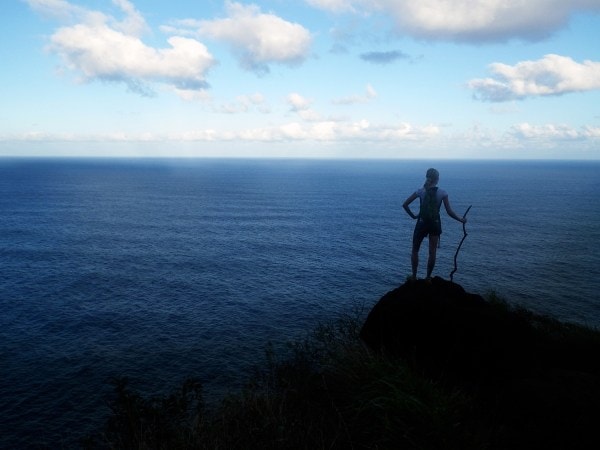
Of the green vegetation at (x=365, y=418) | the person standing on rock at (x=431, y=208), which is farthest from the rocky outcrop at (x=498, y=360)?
the person standing on rock at (x=431, y=208)

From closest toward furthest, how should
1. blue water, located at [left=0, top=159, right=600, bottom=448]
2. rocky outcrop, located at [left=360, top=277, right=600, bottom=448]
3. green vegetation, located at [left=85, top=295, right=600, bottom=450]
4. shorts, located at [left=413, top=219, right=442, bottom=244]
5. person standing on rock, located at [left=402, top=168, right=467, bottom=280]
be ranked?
1. green vegetation, located at [left=85, top=295, right=600, bottom=450]
2. rocky outcrop, located at [left=360, top=277, right=600, bottom=448]
3. person standing on rock, located at [left=402, top=168, right=467, bottom=280]
4. shorts, located at [left=413, top=219, right=442, bottom=244]
5. blue water, located at [left=0, top=159, right=600, bottom=448]

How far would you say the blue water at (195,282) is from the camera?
32844 millimetres

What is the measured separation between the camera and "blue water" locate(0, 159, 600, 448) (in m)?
32.8

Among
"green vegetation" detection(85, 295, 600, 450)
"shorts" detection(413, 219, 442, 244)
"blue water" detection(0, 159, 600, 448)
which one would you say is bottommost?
"blue water" detection(0, 159, 600, 448)

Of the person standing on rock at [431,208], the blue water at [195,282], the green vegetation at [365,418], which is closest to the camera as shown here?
the green vegetation at [365,418]

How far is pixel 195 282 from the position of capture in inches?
2181

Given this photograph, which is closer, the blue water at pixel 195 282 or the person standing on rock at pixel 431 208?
the person standing on rock at pixel 431 208

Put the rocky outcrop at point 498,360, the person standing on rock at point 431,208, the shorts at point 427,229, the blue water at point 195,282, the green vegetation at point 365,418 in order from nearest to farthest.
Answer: the green vegetation at point 365,418 < the rocky outcrop at point 498,360 < the person standing on rock at point 431,208 < the shorts at point 427,229 < the blue water at point 195,282

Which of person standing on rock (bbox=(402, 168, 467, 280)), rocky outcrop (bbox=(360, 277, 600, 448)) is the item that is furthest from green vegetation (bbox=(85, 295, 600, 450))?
person standing on rock (bbox=(402, 168, 467, 280))

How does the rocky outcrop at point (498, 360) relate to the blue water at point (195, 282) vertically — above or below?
above

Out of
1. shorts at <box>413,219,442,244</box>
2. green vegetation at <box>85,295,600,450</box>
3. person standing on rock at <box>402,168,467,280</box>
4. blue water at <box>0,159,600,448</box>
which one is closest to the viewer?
green vegetation at <box>85,295,600,450</box>

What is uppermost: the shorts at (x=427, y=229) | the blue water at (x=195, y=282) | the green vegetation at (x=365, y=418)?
the shorts at (x=427, y=229)

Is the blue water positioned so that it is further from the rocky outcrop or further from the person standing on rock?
the person standing on rock

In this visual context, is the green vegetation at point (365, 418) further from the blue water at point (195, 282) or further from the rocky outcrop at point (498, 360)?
the blue water at point (195, 282)
